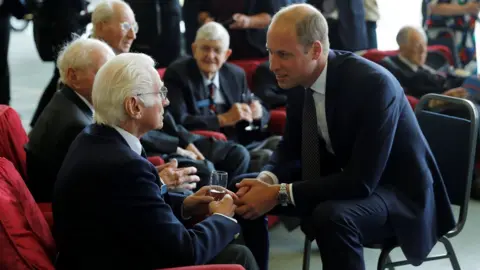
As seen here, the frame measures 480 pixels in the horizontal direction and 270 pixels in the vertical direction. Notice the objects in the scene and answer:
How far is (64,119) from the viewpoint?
2.78 m

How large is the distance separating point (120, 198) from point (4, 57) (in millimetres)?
4397

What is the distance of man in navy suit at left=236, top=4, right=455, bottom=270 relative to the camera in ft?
7.99

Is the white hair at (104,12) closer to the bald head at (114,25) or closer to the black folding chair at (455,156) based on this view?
the bald head at (114,25)

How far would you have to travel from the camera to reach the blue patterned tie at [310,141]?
2.71m

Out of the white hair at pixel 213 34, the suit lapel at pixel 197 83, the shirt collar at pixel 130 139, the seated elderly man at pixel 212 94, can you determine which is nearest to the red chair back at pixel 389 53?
the seated elderly man at pixel 212 94

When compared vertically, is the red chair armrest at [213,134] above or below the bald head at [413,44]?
below

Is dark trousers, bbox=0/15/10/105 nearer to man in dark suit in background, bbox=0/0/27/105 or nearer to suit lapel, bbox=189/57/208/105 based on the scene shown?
man in dark suit in background, bbox=0/0/27/105

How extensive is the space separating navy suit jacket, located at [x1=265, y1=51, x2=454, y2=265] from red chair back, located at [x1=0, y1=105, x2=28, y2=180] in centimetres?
112

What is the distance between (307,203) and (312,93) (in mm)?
431

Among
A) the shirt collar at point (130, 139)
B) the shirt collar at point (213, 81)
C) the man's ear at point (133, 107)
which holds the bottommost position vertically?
the shirt collar at point (213, 81)

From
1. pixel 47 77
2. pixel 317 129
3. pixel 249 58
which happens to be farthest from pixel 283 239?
pixel 47 77

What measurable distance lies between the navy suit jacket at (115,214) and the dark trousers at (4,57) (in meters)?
4.20

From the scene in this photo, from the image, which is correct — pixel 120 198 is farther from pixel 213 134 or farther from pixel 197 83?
pixel 197 83

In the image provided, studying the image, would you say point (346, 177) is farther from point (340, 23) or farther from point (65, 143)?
point (340, 23)
